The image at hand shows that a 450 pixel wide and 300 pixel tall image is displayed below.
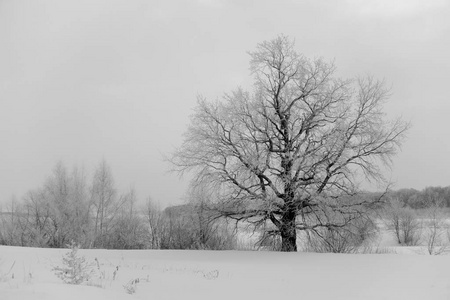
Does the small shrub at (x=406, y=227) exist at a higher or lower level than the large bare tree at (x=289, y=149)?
lower

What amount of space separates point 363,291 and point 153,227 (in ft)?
63.1

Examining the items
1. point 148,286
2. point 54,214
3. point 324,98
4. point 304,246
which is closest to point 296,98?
point 324,98

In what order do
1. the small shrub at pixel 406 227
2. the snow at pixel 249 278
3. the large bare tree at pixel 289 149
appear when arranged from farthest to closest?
the small shrub at pixel 406 227 < the large bare tree at pixel 289 149 < the snow at pixel 249 278

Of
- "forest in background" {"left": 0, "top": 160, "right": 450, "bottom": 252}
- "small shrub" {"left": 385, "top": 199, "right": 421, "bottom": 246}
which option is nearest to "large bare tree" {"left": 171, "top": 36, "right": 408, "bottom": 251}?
"forest in background" {"left": 0, "top": 160, "right": 450, "bottom": 252}

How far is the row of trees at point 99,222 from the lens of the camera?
22406 millimetres

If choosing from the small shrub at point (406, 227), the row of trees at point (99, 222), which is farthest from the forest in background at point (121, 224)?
the small shrub at point (406, 227)

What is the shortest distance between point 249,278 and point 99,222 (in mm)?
29699

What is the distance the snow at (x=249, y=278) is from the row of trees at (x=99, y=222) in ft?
14.5

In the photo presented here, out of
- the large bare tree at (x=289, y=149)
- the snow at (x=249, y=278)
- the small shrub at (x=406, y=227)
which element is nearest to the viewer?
the snow at (x=249, y=278)

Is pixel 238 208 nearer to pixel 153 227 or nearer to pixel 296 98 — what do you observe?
pixel 296 98

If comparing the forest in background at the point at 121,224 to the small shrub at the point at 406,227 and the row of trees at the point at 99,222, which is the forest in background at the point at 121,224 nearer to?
the row of trees at the point at 99,222

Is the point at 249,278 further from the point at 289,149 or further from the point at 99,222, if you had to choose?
the point at 99,222

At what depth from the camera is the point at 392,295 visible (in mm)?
9109

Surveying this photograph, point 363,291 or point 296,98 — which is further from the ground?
point 296,98
